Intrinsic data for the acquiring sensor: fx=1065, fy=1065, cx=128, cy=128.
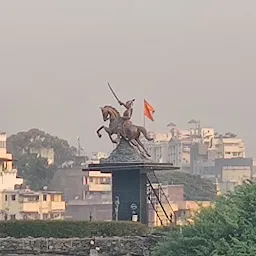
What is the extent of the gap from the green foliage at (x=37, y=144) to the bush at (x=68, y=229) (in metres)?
52.9

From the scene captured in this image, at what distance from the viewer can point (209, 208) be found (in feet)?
68.8

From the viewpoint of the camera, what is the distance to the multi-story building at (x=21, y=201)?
186 feet

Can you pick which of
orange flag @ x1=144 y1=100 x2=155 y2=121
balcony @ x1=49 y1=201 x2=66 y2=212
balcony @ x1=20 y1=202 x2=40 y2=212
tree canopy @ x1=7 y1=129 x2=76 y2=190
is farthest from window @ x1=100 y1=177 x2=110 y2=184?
orange flag @ x1=144 y1=100 x2=155 y2=121

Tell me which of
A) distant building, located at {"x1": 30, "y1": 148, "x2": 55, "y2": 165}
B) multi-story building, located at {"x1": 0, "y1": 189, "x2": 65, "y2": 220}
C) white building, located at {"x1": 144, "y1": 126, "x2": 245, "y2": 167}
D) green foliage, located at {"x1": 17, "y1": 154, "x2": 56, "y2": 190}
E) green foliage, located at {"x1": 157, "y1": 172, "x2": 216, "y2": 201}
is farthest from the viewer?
white building, located at {"x1": 144, "y1": 126, "x2": 245, "y2": 167}

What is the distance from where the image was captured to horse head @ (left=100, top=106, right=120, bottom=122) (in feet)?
87.5

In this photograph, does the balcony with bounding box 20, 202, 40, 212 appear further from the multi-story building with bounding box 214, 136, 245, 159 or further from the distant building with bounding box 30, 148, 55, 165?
the multi-story building with bounding box 214, 136, 245, 159

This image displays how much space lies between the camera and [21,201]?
187ft

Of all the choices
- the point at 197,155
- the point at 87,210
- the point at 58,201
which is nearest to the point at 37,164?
the point at 87,210

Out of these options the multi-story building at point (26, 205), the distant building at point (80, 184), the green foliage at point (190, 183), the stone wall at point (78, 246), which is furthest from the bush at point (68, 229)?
the green foliage at point (190, 183)

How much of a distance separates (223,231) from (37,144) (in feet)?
200

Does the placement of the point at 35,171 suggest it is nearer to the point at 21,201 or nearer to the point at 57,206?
the point at 57,206

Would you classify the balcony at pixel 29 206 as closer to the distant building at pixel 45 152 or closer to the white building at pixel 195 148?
the distant building at pixel 45 152

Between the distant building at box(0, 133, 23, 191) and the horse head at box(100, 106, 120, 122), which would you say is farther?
the distant building at box(0, 133, 23, 191)

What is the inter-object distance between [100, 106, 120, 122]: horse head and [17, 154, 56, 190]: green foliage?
1799 inches
